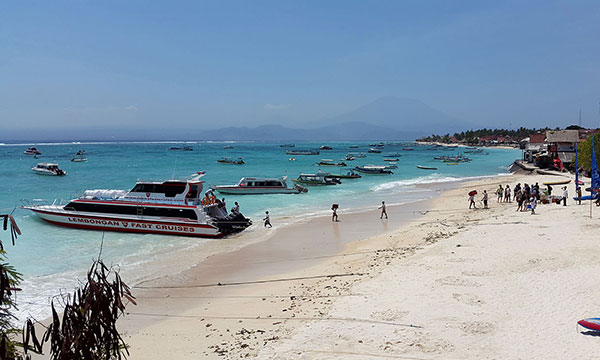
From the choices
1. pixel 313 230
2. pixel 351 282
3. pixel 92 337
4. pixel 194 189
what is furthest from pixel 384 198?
pixel 92 337

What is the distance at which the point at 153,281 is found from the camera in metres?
17.2

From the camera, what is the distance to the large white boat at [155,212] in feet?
83.5

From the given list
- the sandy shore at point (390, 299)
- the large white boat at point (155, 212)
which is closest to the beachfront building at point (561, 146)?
the sandy shore at point (390, 299)

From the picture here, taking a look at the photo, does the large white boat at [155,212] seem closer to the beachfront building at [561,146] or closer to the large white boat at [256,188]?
the large white boat at [256,188]

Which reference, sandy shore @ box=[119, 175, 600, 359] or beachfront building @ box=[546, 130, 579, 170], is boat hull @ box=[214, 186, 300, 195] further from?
beachfront building @ box=[546, 130, 579, 170]

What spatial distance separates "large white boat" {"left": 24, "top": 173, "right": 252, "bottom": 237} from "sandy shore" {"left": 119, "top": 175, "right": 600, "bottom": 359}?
421 cm

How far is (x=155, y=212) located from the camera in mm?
26062

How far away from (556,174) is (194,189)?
42.5 metres

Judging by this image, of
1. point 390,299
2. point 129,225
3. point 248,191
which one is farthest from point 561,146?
point 390,299

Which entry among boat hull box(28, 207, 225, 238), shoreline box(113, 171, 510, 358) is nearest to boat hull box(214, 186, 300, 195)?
shoreline box(113, 171, 510, 358)

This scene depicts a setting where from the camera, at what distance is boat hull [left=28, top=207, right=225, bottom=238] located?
25281 mm

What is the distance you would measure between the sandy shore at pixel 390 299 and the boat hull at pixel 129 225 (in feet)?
13.8

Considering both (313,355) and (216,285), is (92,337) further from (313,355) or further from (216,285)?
(216,285)

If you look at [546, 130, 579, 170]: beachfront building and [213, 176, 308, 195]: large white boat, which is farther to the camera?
[546, 130, 579, 170]: beachfront building
